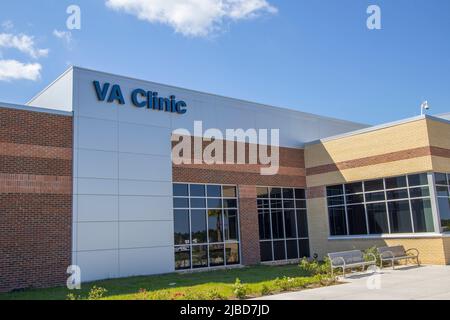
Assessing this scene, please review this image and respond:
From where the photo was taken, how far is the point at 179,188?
19469 mm

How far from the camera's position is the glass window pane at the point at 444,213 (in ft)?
61.2

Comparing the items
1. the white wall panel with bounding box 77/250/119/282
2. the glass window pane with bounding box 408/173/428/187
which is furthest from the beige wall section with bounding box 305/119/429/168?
the white wall panel with bounding box 77/250/119/282

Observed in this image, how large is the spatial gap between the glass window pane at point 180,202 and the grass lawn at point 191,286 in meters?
2.97

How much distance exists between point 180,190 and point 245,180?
377cm

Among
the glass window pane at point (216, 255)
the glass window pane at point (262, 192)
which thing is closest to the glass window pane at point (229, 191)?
the glass window pane at point (262, 192)

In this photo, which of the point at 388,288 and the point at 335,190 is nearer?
the point at 388,288

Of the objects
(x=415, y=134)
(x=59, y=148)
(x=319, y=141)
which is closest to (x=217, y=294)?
(x=59, y=148)

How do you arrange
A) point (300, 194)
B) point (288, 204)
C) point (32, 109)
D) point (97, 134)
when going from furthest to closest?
point (300, 194)
point (288, 204)
point (97, 134)
point (32, 109)

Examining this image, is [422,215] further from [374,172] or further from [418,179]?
[374,172]

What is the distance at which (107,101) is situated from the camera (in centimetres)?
1786

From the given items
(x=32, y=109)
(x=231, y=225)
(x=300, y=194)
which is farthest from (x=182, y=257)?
(x=32, y=109)

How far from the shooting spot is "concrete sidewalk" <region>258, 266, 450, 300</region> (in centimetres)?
1088

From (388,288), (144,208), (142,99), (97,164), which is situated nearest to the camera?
(388,288)
